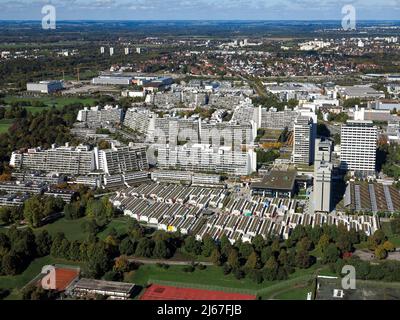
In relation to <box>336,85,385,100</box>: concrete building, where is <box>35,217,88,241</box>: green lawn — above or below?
below

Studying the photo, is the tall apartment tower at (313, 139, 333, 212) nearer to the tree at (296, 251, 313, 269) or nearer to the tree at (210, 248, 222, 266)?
the tree at (296, 251, 313, 269)

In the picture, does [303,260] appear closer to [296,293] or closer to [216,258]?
[296,293]

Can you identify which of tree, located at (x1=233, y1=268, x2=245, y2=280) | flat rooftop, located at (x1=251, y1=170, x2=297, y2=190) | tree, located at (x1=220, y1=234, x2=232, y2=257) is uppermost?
flat rooftop, located at (x1=251, y1=170, x2=297, y2=190)

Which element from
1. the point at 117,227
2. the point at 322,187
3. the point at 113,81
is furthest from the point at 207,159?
the point at 113,81

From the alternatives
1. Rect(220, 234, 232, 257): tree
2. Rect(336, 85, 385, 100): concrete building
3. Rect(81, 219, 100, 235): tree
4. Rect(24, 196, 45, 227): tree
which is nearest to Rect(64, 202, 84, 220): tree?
Rect(24, 196, 45, 227): tree

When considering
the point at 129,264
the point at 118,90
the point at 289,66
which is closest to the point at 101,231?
the point at 129,264

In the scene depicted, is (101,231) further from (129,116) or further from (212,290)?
(129,116)

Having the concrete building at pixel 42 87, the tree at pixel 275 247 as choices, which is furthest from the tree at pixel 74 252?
the concrete building at pixel 42 87

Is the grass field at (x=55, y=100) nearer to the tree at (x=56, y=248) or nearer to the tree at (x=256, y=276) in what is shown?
the tree at (x=56, y=248)
